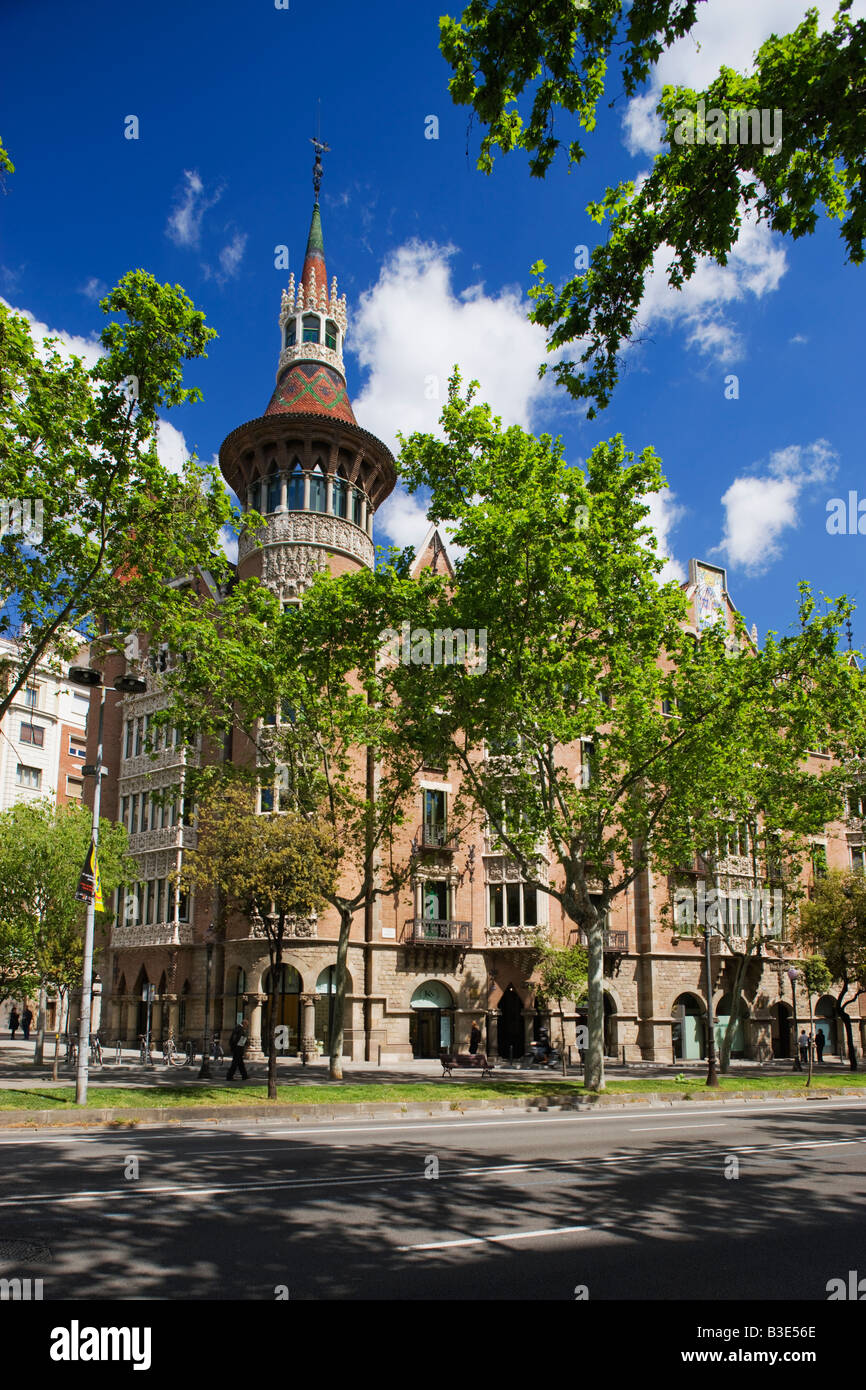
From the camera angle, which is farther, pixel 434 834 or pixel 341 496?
pixel 341 496

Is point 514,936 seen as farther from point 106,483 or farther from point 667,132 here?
point 667,132

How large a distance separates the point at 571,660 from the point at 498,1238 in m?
17.0

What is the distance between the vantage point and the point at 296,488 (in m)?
40.9

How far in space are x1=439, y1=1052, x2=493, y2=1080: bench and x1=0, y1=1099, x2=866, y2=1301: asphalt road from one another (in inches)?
587

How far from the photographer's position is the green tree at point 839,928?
3894cm

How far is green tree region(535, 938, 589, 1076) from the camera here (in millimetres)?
37125

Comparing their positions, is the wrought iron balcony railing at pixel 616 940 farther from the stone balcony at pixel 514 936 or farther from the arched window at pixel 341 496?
the arched window at pixel 341 496

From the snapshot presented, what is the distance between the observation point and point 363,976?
3772 centimetres

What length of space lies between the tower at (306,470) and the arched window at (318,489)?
42mm

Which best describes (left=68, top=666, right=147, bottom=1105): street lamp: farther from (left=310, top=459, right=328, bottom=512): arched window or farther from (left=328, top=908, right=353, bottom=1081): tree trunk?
(left=310, top=459, right=328, bottom=512): arched window

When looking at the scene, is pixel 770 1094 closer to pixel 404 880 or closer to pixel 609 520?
pixel 404 880

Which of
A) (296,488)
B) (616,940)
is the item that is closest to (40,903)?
(296,488)

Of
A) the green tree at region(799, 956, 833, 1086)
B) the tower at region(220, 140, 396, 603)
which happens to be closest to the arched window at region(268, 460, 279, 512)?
the tower at region(220, 140, 396, 603)
